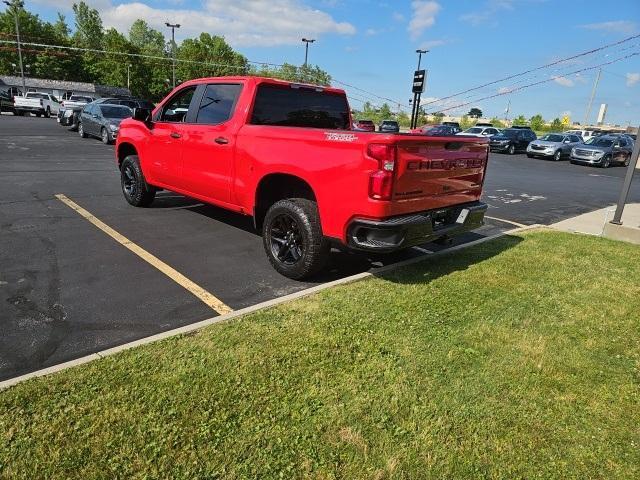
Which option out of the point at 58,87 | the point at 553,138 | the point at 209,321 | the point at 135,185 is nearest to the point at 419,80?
the point at 553,138

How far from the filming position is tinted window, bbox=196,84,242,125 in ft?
17.4

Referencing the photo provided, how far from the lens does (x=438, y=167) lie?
4383 millimetres

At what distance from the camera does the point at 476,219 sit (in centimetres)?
514

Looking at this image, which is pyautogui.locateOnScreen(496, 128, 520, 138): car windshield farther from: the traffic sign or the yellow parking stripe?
the yellow parking stripe

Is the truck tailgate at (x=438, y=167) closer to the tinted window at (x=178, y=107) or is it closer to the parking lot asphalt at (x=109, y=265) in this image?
the parking lot asphalt at (x=109, y=265)

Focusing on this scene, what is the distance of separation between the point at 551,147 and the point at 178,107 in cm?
2547

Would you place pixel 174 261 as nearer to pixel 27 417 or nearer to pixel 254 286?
pixel 254 286

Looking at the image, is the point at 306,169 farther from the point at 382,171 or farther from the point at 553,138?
the point at 553,138

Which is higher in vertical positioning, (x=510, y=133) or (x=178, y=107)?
(x=178, y=107)

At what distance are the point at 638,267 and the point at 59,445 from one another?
20.3 feet

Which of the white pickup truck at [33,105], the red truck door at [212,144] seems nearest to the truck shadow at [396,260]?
the red truck door at [212,144]

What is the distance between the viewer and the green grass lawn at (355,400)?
2270mm

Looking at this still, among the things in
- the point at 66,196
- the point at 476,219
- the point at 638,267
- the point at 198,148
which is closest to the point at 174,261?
the point at 198,148

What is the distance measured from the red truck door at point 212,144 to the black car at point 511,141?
26.5 meters
